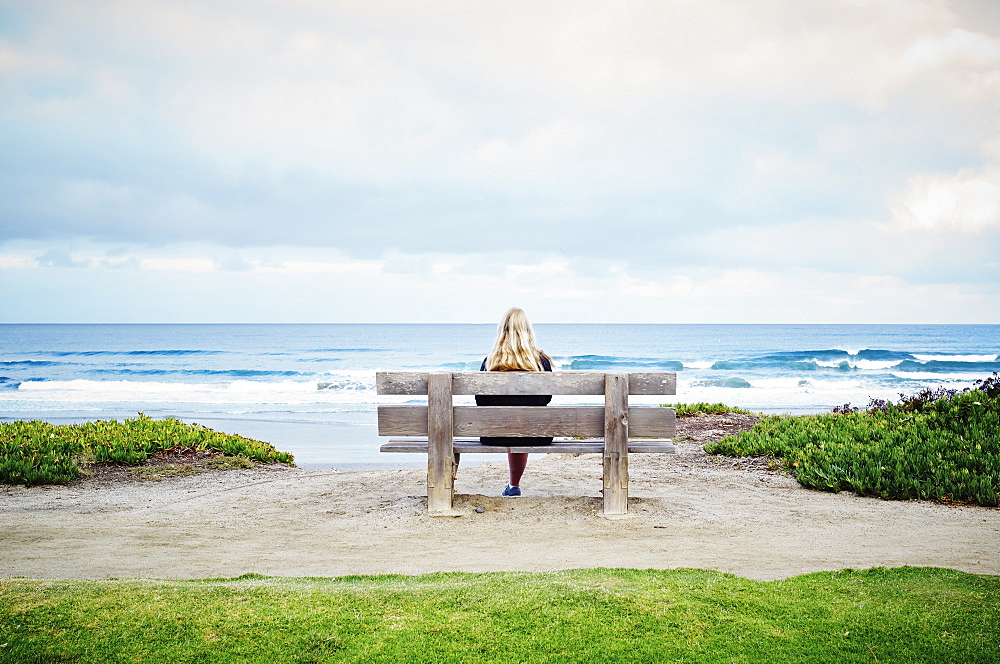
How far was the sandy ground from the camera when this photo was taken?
17.3 ft

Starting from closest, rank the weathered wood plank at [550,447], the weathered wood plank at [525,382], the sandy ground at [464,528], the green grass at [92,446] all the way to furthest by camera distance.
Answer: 1. the sandy ground at [464,528]
2. the weathered wood plank at [525,382]
3. the weathered wood plank at [550,447]
4. the green grass at [92,446]

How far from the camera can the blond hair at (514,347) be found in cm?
700

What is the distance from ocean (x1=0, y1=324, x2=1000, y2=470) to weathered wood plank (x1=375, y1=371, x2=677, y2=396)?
19.4 ft

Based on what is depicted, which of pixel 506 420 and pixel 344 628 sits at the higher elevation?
pixel 506 420

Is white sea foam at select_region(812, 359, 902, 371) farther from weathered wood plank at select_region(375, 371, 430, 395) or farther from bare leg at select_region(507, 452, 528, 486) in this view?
weathered wood plank at select_region(375, 371, 430, 395)

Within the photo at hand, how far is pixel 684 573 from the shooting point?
14.6 feet

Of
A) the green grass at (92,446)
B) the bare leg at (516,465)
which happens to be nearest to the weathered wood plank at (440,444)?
the bare leg at (516,465)

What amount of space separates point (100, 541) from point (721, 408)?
11.9 meters

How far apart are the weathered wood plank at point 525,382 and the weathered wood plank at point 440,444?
0.12 meters

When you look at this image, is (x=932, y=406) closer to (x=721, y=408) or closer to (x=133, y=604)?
(x=721, y=408)

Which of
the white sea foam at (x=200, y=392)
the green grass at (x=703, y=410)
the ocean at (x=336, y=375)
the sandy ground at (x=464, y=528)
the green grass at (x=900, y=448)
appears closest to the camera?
the sandy ground at (x=464, y=528)

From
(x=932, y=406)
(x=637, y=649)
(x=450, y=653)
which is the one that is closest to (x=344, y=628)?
(x=450, y=653)

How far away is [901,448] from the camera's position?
28.8 ft

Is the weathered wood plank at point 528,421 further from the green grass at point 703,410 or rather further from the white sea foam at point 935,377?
the white sea foam at point 935,377
